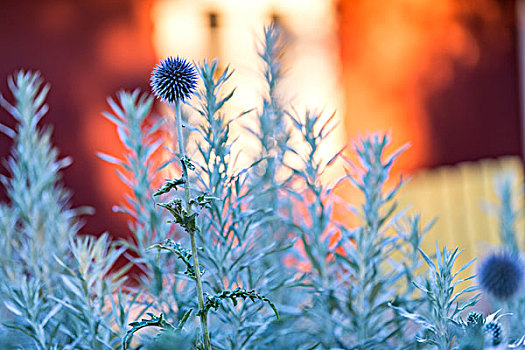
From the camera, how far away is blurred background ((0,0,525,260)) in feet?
15.6

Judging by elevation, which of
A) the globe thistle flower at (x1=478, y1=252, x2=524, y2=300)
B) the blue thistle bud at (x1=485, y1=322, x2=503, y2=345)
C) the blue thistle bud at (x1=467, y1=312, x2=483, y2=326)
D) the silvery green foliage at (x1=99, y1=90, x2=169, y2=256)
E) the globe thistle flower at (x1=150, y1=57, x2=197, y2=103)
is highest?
the globe thistle flower at (x1=150, y1=57, x2=197, y2=103)

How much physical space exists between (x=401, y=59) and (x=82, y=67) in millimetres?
3136

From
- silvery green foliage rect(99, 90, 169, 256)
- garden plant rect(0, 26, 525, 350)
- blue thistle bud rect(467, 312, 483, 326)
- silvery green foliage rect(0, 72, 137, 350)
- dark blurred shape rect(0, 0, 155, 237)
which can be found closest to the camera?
blue thistle bud rect(467, 312, 483, 326)

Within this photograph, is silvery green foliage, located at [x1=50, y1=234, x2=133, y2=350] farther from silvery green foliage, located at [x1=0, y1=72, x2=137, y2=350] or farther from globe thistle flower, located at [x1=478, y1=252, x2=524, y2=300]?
globe thistle flower, located at [x1=478, y1=252, x2=524, y2=300]

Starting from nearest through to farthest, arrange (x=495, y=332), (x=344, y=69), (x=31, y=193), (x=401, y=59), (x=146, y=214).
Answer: (x=495, y=332) → (x=146, y=214) → (x=31, y=193) → (x=344, y=69) → (x=401, y=59)

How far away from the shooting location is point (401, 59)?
20.3ft

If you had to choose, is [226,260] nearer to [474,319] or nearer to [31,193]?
[474,319]

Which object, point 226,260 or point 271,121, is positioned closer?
point 226,260

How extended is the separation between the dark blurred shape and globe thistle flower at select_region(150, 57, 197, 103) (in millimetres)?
4018

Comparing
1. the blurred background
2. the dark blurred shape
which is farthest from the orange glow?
the dark blurred shape

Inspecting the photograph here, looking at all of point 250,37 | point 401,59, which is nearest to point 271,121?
point 250,37

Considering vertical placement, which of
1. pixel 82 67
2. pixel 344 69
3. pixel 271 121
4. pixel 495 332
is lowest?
pixel 495 332

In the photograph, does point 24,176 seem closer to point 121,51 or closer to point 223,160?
point 223,160

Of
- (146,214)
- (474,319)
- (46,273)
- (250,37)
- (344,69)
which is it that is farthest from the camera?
(344,69)
